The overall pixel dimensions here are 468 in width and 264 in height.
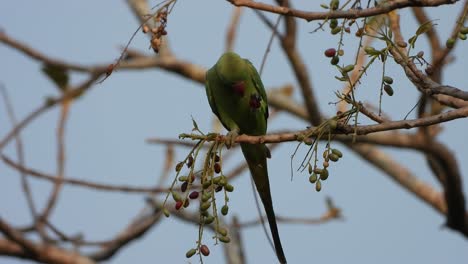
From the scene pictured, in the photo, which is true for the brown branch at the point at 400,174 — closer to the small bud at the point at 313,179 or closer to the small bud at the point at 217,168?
the small bud at the point at 217,168

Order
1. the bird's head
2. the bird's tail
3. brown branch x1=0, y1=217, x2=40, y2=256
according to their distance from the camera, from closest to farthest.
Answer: the bird's tail, the bird's head, brown branch x1=0, y1=217, x2=40, y2=256

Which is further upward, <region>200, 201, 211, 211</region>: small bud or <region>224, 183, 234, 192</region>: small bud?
<region>224, 183, 234, 192</region>: small bud

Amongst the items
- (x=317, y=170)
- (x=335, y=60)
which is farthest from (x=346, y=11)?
(x=317, y=170)

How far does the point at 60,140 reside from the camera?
17.4 ft

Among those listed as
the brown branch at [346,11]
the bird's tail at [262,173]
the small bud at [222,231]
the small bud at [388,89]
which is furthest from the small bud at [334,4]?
the bird's tail at [262,173]

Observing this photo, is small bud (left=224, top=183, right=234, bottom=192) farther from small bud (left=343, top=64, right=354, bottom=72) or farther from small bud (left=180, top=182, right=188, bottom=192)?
small bud (left=343, top=64, right=354, bottom=72)

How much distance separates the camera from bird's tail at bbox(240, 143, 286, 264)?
3309 mm

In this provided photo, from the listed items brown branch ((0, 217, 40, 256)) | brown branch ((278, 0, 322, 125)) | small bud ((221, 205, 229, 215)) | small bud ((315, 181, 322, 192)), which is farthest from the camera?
brown branch ((278, 0, 322, 125))

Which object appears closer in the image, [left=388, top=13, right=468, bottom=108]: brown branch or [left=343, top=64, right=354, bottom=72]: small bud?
[left=343, top=64, right=354, bottom=72]: small bud

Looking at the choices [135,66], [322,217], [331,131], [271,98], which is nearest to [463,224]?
[322,217]

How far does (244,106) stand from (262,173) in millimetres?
318

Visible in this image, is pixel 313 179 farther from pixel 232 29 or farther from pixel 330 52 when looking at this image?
pixel 232 29

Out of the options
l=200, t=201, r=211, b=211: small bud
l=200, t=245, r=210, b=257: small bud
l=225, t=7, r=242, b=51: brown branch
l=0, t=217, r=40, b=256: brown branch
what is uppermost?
l=225, t=7, r=242, b=51: brown branch

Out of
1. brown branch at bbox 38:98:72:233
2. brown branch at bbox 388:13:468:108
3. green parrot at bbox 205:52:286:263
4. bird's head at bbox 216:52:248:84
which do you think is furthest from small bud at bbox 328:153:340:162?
brown branch at bbox 38:98:72:233
